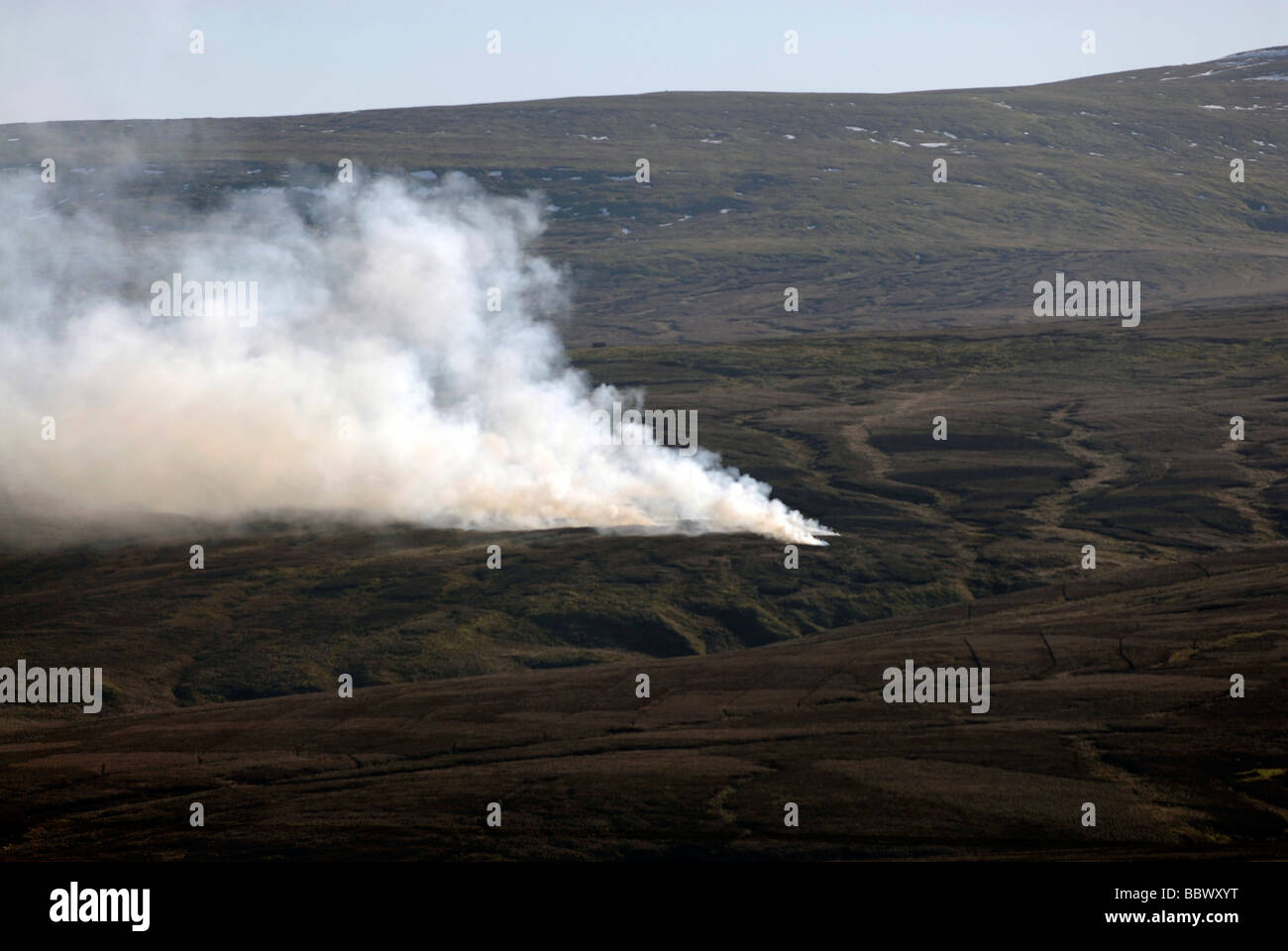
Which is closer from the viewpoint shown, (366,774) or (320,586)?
(366,774)

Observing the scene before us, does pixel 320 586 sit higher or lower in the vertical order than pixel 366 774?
higher

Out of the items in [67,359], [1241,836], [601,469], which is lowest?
[1241,836]

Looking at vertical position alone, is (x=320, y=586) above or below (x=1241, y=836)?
above

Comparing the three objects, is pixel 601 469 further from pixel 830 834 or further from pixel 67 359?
pixel 830 834
